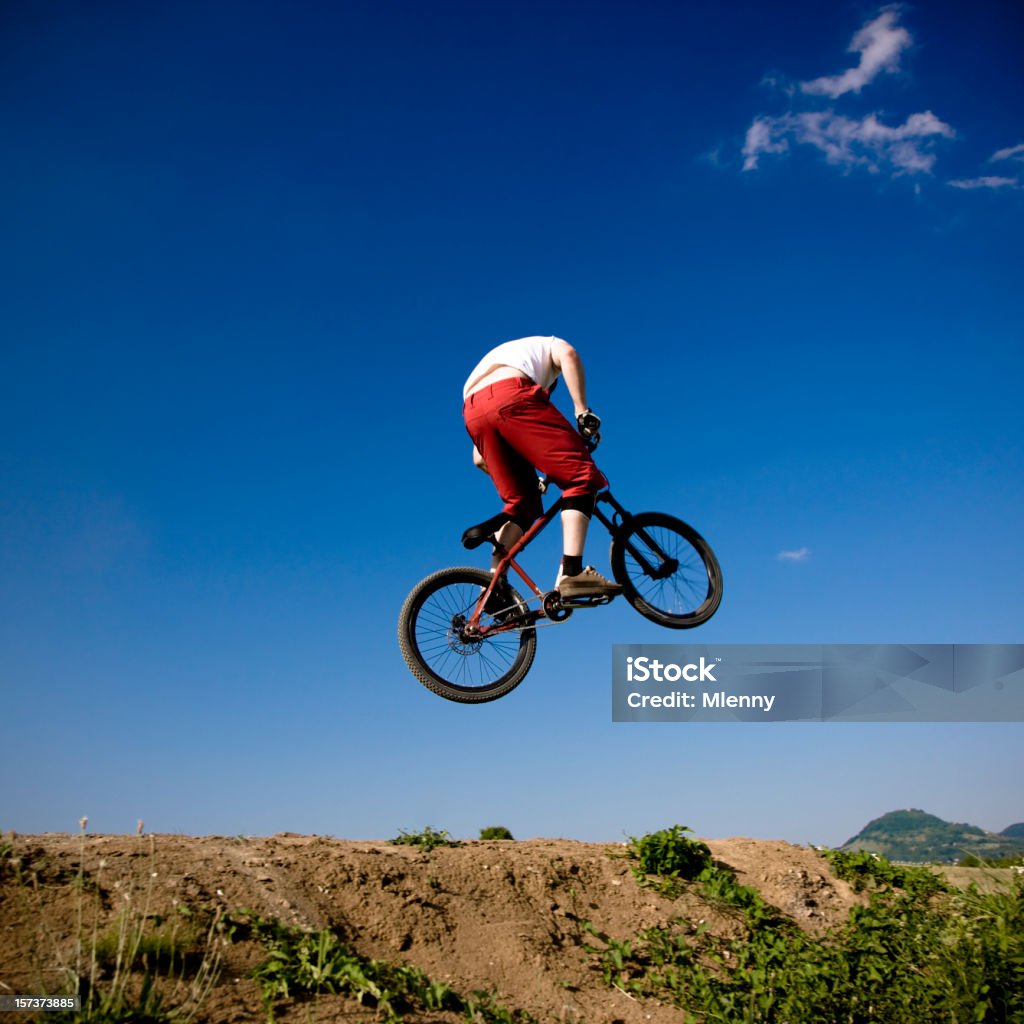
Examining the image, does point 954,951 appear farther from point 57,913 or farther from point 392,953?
point 57,913

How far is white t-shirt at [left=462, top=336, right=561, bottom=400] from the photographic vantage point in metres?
6.63

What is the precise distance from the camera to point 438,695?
6.59 m

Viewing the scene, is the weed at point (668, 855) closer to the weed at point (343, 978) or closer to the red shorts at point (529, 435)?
the weed at point (343, 978)

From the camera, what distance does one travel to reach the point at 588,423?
6.52 m

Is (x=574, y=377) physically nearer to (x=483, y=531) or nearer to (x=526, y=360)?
(x=526, y=360)

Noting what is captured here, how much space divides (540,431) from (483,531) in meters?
0.96

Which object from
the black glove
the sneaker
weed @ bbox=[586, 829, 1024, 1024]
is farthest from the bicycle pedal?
weed @ bbox=[586, 829, 1024, 1024]

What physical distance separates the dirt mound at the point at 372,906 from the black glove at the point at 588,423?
3.51m

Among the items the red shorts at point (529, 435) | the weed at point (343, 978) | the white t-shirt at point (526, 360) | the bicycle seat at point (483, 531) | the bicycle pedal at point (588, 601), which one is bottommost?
the weed at point (343, 978)

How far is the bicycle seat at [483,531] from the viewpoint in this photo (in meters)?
6.80

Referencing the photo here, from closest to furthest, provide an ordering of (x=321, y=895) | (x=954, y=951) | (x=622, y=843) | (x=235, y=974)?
(x=235, y=974), (x=321, y=895), (x=954, y=951), (x=622, y=843)

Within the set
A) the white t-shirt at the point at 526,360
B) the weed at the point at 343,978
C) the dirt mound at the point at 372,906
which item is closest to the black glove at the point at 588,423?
the white t-shirt at the point at 526,360

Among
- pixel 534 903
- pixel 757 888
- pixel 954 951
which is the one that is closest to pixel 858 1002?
pixel 954 951

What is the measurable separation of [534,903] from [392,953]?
4.56ft
